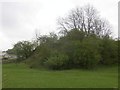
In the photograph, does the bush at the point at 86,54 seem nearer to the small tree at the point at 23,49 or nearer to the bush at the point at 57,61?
the bush at the point at 57,61

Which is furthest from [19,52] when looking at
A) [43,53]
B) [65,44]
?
[65,44]

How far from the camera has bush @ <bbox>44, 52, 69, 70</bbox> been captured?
43000 mm

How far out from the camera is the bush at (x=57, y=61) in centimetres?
4300

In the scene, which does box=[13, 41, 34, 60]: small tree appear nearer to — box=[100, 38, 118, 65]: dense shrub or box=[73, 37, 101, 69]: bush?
box=[100, 38, 118, 65]: dense shrub

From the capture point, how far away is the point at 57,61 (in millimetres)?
43094

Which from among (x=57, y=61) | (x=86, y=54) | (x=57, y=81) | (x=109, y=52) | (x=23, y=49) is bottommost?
(x=57, y=81)

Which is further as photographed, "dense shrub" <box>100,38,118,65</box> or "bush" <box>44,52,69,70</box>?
"dense shrub" <box>100,38,118,65</box>

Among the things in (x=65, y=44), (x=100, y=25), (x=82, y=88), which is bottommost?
(x=82, y=88)

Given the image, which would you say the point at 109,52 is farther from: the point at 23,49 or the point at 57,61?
the point at 23,49

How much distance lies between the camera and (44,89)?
1684 cm

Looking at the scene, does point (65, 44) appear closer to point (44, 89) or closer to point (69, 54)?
point (69, 54)

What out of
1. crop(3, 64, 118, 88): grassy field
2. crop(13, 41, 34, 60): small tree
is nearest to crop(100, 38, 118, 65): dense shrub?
crop(3, 64, 118, 88): grassy field

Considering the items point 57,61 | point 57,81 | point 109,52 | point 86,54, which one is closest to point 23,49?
point 57,61

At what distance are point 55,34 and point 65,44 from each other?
44.2ft
